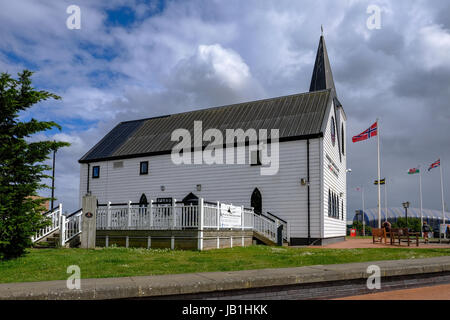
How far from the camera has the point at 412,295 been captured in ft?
22.2

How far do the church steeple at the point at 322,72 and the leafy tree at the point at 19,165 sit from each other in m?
29.1

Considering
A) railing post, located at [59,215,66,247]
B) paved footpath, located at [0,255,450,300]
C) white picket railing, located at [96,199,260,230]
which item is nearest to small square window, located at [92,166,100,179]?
white picket railing, located at [96,199,260,230]

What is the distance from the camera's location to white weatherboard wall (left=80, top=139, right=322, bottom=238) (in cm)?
2131

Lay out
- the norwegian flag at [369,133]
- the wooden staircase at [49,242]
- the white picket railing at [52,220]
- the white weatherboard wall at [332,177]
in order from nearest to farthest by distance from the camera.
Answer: the wooden staircase at [49,242]
the white picket railing at [52,220]
the white weatherboard wall at [332,177]
the norwegian flag at [369,133]

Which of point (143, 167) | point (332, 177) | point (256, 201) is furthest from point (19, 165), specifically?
point (332, 177)

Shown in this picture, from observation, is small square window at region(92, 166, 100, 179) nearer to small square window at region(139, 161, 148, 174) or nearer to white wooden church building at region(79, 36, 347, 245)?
white wooden church building at region(79, 36, 347, 245)

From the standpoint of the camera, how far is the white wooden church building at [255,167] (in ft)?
70.0

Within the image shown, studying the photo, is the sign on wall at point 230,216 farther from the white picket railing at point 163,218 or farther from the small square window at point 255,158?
the small square window at point 255,158

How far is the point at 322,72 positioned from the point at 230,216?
24.5 meters

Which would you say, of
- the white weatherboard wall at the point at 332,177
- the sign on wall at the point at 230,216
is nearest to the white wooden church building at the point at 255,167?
the white weatherboard wall at the point at 332,177

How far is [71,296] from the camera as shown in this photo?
516cm

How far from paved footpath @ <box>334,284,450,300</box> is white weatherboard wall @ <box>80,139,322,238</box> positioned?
13791 millimetres

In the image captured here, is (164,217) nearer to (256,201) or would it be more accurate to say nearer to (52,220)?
(52,220)

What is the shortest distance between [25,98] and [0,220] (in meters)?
3.32
